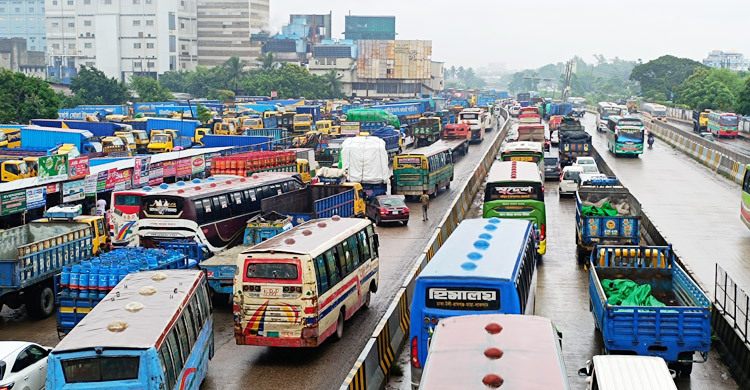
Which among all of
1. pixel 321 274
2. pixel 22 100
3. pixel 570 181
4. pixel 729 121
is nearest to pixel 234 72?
pixel 22 100

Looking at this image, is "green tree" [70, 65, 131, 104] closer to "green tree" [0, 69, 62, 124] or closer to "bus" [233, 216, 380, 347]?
"green tree" [0, 69, 62, 124]

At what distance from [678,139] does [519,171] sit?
48.9 m

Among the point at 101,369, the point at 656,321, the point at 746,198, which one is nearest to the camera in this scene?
the point at 101,369

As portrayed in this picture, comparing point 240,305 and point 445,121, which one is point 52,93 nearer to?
point 445,121

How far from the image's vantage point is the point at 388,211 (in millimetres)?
35000

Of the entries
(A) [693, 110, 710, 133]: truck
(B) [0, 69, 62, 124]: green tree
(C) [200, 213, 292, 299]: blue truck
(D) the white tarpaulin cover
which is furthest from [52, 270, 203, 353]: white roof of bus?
(A) [693, 110, 710, 133]: truck

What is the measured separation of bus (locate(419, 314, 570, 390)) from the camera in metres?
9.39

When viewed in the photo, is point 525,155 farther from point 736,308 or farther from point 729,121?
point 729,121

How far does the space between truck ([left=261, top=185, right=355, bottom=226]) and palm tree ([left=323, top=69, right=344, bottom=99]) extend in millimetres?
125304

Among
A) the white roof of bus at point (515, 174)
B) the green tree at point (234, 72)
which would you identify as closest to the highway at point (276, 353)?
the white roof of bus at point (515, 174)

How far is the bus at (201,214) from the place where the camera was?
23969 millimetres

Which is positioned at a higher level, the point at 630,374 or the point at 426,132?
the point at 630,374

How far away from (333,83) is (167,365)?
150 m

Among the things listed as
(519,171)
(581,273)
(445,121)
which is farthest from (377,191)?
(445,121)
